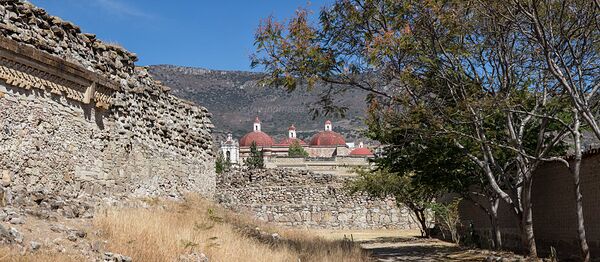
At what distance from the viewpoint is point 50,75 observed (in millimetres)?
12719

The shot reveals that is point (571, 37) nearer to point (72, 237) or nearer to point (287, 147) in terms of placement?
point (72, 237)

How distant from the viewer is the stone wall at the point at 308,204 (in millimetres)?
36906

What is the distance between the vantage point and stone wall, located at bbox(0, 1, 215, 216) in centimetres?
1166

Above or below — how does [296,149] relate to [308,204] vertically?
above

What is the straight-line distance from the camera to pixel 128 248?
31.9 ft

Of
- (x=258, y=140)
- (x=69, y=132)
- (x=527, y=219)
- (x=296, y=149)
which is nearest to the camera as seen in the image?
(x=69, y=132)

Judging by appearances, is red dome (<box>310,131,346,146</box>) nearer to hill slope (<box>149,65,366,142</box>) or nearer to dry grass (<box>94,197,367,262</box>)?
hill slope (<box>149,65,366,142</box>)

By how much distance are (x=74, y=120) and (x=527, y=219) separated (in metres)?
10.8

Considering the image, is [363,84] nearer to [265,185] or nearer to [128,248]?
[128,248]

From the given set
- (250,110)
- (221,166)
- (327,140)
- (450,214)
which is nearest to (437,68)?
(450,214)

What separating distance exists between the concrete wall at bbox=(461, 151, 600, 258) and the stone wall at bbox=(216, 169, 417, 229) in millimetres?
18369

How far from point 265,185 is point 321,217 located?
158 inches

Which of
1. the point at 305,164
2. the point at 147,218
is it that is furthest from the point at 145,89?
the point at 305,164

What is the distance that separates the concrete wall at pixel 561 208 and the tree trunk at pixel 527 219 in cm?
86
